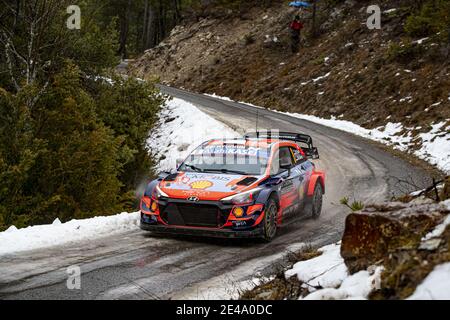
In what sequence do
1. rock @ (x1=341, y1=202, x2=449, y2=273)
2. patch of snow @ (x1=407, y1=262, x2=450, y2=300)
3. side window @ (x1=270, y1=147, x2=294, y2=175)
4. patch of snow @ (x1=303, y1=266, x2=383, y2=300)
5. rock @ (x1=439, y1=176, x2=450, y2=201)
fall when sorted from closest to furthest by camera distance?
1. patch of snow @ (x1=407, y1=262, x2=450, y2=300)
2. patch of snow @ (x1=303, y1=266, x2=383, y2=300)
3. rock @ (x1=341, y1=202, x2=449, y2=273)
4. rock @ (x1=439, y1=176, x2=450, y2=201)
5. side window @ (x1=270, y1=147, x2=294, y2=175)

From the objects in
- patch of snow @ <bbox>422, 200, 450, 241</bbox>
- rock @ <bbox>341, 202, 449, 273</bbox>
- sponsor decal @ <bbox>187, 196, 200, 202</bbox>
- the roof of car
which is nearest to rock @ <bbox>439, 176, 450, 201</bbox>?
rock @ <bbox>341, 202, 449, 273</bbox>

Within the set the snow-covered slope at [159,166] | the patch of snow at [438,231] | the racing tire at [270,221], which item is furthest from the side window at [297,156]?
the patch of snow at [438,231]

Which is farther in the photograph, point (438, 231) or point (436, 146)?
point (436, 146)

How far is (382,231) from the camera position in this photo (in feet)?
17.4

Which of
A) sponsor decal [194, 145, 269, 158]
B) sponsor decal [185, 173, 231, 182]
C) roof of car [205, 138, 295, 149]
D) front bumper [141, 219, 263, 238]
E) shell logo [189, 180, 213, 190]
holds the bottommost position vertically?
front bumper [141, 219, 263, 238]

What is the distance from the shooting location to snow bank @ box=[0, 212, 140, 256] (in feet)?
27.2

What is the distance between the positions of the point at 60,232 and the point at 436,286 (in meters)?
6.37

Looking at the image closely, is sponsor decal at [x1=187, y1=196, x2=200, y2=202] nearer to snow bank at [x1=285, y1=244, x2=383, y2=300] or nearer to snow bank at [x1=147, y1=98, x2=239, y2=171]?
snow bank at [x1=285, y1=244, x2=383, y2=300]

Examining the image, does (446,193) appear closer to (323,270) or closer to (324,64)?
(323,270)

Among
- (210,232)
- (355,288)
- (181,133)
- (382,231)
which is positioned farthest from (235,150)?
(181,133)

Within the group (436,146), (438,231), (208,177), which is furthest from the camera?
(436,146)

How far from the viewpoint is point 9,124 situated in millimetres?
14820
